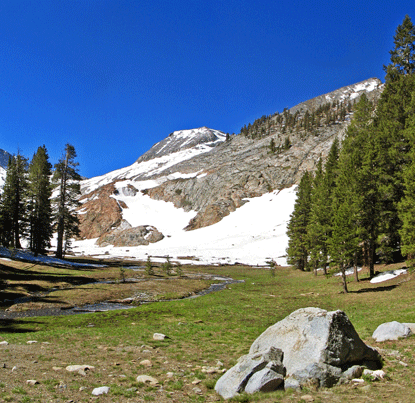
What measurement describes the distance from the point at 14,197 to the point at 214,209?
8678 centimetres

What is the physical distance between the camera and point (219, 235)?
109938 mm

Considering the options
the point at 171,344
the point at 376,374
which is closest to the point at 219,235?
the point at 171,344

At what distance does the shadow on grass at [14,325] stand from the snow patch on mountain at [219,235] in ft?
184

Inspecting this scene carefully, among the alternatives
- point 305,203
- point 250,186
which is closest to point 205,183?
point 250,186

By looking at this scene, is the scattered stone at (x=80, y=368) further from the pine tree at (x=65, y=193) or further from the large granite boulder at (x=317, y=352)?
the pine tree at (x=65, y=193)

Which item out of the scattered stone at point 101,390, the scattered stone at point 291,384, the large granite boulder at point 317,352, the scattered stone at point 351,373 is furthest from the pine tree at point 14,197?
the scattered stone at point 351,373

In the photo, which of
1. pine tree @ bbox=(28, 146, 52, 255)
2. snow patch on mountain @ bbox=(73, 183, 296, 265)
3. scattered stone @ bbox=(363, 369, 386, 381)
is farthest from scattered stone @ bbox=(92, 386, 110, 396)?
snow patch on mountain @ bbox=(73, 183, 296, 265)

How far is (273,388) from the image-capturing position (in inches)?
357

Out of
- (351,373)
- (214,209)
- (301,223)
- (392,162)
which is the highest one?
(214,209)

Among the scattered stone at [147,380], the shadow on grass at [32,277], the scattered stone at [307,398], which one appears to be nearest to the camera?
the scattered stone at [307,398]

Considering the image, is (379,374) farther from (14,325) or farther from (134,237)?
(134,237)

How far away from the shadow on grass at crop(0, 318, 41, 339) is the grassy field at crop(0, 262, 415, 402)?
2.4 inches

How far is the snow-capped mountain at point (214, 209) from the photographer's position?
99.0m

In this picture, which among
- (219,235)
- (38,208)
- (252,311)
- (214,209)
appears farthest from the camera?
(214,209)
